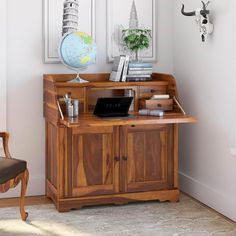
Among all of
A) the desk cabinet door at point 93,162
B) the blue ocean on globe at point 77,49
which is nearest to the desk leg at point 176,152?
the desk cabinet door at point 93,162

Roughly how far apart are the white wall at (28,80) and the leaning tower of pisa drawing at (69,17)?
9.5 inches

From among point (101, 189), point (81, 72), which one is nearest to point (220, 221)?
point (101, 189)

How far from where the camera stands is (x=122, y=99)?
171 inches

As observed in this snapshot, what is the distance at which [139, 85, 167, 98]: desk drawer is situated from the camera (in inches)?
184

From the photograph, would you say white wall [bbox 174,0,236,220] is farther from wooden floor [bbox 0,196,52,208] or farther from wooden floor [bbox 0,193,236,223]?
wooden floor [bbox 0,196,52,208]

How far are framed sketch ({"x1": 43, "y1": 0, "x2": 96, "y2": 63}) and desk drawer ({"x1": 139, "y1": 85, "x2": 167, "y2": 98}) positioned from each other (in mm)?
744

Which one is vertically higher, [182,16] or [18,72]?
[182,16]

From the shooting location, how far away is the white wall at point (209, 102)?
4102 millimetres

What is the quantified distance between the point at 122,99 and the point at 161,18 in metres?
1.10

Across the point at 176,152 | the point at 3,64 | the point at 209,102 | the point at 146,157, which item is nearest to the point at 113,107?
the point at 146,157

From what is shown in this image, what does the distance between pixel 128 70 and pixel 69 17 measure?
2.16ft

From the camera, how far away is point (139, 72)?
4.68m

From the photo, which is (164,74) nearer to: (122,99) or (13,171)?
(122,99)

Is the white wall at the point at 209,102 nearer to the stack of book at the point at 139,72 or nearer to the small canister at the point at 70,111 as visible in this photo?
the stack of book at the point at 139,72
